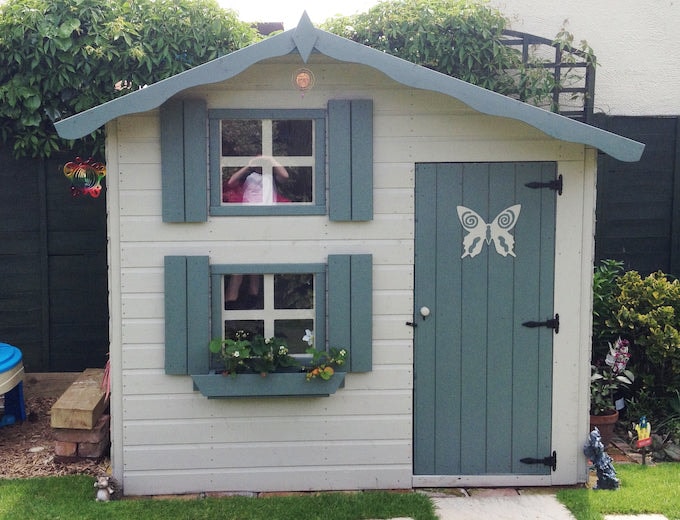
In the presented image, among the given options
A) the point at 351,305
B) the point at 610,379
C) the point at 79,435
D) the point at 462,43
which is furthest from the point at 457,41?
the point at 79,435

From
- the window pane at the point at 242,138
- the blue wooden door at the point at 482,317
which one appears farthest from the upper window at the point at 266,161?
the blue wooden door at the point at 482,317

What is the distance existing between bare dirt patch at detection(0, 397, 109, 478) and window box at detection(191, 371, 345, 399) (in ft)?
3.76

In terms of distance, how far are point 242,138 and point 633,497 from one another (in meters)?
3.32

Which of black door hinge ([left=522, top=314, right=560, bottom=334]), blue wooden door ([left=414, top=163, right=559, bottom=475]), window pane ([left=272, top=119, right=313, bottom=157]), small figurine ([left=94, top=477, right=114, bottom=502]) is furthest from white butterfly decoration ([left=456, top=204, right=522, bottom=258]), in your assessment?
small figurine ([left=94, top=477, right=114, bottom=502])

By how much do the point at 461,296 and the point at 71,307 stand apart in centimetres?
355

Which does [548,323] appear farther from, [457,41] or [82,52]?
[82,52]

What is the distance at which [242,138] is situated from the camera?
4.59 meters

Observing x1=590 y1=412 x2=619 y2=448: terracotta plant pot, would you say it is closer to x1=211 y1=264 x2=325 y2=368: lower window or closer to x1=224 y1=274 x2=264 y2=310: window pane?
x1=211 y1=264 x2=325 y2=368: lower window

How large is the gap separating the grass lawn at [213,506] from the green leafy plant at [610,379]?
179 centimetres

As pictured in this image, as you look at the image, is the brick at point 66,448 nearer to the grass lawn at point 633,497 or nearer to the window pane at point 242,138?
the window pane at point 242,138

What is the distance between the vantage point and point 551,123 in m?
4.35

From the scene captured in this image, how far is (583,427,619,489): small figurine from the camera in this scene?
15.5ft

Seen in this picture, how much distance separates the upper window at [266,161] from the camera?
4.56 m

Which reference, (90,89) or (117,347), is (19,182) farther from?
(117,347)
